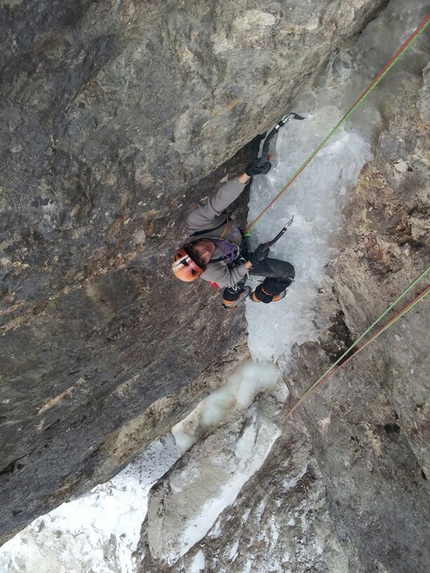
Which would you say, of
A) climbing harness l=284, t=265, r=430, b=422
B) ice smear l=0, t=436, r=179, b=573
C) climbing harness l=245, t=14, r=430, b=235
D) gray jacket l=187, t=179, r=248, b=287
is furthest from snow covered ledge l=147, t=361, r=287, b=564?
climbing harness l=245, t=14, r=430, b=235

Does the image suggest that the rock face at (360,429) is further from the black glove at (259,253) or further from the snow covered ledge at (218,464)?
the black glove at (259,253)

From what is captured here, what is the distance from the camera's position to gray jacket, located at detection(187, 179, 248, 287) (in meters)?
3.99

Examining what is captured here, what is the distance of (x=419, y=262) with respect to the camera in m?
3.59

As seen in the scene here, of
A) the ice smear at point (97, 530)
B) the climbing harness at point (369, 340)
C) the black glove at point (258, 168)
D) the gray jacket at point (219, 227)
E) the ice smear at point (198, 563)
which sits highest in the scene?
the black glove at point (258, 168)

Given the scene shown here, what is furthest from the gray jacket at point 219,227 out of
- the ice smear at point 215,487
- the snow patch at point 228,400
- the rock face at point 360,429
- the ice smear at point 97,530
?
the ice smear at point 97,530

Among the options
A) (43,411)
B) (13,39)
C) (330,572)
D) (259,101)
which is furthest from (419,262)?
(330,572)

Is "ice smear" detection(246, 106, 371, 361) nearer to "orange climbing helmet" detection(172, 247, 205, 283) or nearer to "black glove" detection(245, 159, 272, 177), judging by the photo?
"black glove" detection(245, 159, 272, 177)

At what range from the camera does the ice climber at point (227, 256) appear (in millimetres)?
4012

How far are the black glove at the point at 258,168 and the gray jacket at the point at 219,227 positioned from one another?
0.12 meters

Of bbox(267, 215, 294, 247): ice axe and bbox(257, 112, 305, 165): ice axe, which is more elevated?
bbox(257, 112, 305, 165): ice axe

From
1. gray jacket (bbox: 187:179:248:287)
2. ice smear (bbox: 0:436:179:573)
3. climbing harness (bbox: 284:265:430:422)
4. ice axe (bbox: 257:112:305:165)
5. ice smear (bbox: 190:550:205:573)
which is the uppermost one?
ice axe (bbox: 257:112:305:165)

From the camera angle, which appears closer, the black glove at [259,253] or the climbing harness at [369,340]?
the climbing harness at [369,340]

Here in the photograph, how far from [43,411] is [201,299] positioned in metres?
1.96

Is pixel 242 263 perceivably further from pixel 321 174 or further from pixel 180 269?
pixel 321 174
